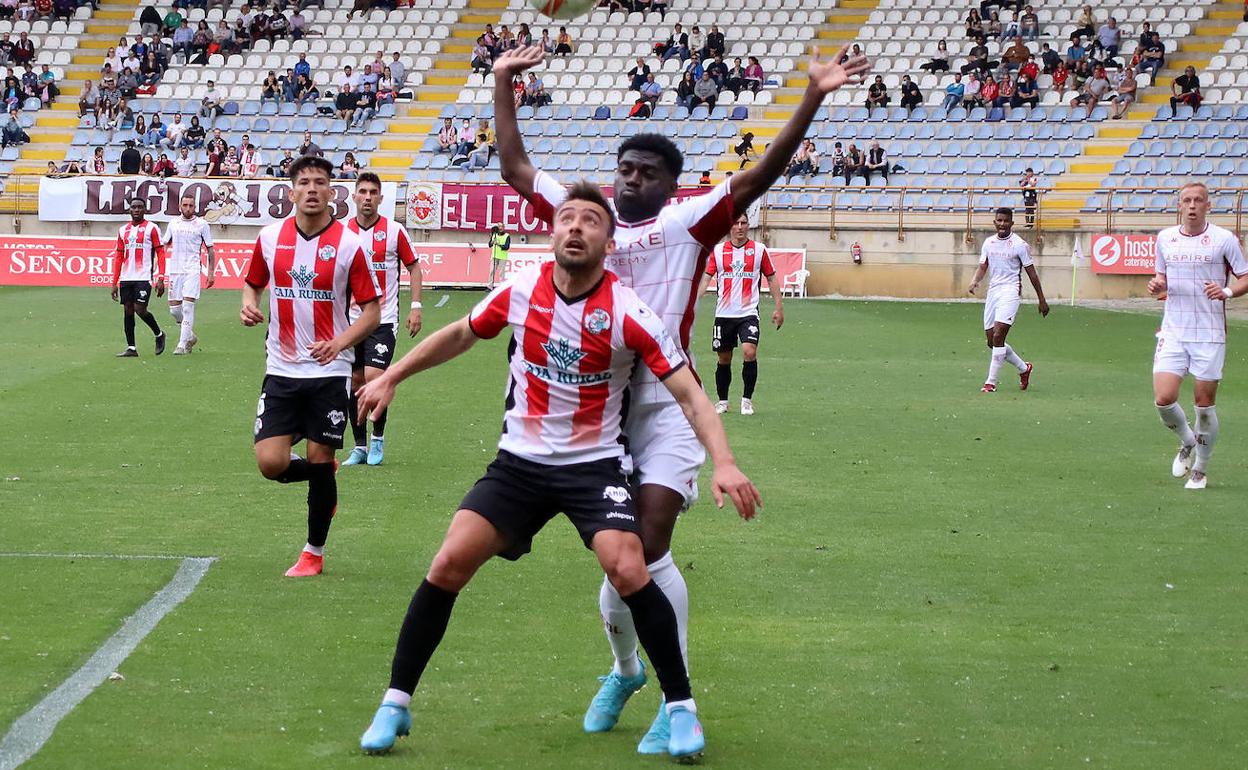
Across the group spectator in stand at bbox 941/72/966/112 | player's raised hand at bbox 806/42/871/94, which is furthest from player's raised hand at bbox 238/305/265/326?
spectator in stand at bbox 941/72/966/112

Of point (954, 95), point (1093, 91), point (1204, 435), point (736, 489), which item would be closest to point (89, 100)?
point (954, 95)

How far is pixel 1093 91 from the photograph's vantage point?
4012cm

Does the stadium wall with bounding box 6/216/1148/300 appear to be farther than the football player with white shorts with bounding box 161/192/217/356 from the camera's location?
Yes

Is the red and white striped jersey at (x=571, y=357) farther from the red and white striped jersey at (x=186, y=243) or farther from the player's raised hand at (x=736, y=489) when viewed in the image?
the red and white striped jersey at (x=186, y=243)

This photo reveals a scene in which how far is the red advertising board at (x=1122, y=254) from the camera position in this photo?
118 ft

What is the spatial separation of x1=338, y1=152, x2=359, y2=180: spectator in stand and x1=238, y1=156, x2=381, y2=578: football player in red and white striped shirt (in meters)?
30.9

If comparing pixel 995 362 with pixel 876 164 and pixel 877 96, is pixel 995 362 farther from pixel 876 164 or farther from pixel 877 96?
pixel 877 96

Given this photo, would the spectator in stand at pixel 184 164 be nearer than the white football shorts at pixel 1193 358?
No

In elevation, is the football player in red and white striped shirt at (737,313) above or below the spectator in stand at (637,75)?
below

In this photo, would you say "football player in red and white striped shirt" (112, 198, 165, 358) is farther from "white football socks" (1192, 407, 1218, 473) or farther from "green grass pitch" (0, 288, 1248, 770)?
"white football socks" (1192, 407, 1218, 473)

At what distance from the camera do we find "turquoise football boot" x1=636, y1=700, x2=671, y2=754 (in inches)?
210

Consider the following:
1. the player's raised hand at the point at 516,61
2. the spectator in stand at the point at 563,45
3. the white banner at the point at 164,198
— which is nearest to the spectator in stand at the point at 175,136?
the white banner at the point at 164,198

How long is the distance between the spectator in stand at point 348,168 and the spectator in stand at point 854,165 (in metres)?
11.5

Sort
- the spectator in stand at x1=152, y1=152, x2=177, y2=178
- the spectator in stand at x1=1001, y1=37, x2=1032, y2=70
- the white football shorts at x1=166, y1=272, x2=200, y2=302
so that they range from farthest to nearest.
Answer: the spectator in stand at x1=1001, y1=37, x2=1032, y2=70 → the spectator in stand at x1=152, y1=152, x2=177, y2=178 → the white football shorts at x1=166, y1=272, x2=200, y2=302
